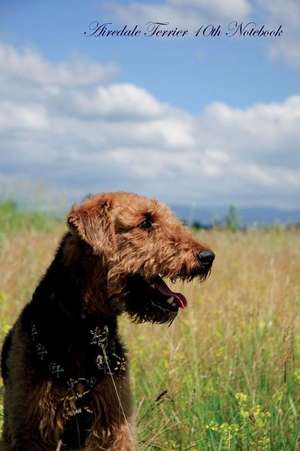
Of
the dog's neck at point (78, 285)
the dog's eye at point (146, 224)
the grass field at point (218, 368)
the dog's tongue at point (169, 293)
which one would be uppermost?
the dog's eye at point (146, 224)

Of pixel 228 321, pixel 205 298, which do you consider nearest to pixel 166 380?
pixel 228 321

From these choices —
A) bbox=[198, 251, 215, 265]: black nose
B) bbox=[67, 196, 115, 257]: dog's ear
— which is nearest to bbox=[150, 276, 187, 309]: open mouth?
bbox=[198, 251, 215, 265]: black nose

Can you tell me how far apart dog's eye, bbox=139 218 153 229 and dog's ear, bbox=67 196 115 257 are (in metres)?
0.20

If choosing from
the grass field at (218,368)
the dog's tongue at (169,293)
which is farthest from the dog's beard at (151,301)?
the grass field at (218,368)

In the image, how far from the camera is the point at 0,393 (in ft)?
16.4

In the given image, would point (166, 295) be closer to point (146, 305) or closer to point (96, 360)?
point (146, 305)

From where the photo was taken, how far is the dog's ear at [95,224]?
12.4 ft

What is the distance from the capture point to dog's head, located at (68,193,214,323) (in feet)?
12.7

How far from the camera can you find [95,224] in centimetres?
384

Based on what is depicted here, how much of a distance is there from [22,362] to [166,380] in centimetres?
165

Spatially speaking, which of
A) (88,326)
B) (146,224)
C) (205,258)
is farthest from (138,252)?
(88,326)

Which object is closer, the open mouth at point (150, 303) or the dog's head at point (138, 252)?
the dog's head at point (138, 252)

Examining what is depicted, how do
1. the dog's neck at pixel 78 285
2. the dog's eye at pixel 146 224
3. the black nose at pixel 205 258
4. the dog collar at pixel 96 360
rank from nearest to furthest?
the dog collar at pixel 96 360 → the dog's neck at pixel 78 285 → the black nose at pixel 205 258 → the dog's eye at pixel 146 224

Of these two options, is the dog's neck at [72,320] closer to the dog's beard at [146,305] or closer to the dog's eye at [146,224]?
the dog's beard at [146,305]
